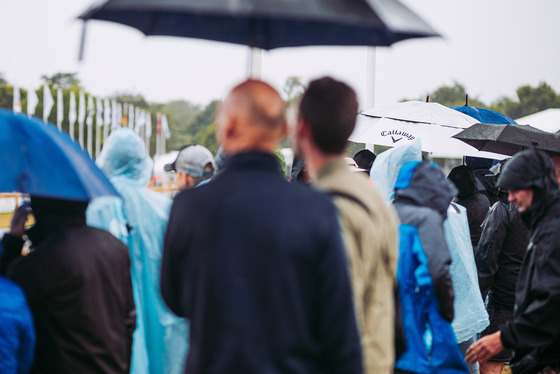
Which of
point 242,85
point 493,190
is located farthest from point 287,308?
point 493,190

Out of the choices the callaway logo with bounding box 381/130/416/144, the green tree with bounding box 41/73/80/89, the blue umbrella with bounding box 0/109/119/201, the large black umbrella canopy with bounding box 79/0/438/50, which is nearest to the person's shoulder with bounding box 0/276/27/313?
the blue umbrella with bounding box 0/109/119/201

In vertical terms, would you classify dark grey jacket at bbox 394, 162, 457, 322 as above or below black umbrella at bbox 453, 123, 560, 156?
below

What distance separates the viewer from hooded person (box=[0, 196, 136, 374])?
2.64 meters

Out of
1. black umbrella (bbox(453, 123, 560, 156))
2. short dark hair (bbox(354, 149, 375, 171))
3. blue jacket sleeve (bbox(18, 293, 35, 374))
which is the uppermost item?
black umbrella (bbox(453, 123, 560, 156))

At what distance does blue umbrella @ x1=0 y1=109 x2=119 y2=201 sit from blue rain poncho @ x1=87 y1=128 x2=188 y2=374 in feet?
4.84

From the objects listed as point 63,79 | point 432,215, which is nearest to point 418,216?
point 432,215

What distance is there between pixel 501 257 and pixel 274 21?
3327mm

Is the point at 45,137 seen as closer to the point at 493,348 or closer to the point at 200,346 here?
the point at 200,346

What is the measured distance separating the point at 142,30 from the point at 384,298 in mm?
1588

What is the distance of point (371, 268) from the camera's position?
7.20 ft

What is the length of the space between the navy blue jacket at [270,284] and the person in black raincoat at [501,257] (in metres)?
3.77

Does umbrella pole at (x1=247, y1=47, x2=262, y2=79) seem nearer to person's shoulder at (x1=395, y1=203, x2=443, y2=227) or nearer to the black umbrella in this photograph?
person's shoulder at (x1=395, y1=203, x2=443, y2=227)

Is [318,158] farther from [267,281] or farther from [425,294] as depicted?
[425,294]

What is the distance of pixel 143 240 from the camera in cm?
417
